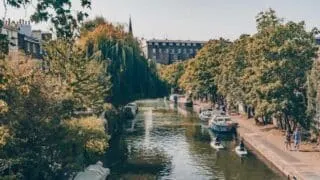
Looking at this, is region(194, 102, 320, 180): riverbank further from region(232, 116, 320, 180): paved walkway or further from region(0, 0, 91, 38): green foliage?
region(0, 0, 91, 38): green foliage

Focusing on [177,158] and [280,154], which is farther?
[177,158]

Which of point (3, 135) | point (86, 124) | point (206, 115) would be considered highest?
point (86, 124)

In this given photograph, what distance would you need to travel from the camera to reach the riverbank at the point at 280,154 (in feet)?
120

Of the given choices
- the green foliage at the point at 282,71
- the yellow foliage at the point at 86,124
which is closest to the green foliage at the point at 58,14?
the yellow foliage at the point at 86,124

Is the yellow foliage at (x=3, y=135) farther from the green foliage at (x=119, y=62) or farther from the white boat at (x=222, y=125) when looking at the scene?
the white boat at (x=222, y=125)

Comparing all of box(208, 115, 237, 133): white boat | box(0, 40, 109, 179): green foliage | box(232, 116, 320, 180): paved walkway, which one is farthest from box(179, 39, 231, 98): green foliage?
box(0, 40, 109, 179): green foliage

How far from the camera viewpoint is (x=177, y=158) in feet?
152

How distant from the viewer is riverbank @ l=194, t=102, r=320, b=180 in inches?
1443

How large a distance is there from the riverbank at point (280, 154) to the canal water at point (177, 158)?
0.95m

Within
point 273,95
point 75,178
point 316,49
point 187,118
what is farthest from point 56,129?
point 187,118

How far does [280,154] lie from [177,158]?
833 centimetres

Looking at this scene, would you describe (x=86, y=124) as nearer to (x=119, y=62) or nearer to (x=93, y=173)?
(x=93, y=173)

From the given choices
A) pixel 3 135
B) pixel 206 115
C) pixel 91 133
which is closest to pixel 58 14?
pixel 3 135

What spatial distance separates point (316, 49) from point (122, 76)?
756 inches
